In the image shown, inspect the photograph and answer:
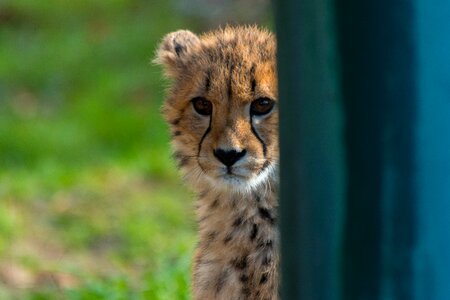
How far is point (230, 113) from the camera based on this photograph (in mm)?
3760

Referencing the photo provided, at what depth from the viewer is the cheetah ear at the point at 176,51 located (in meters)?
4.18

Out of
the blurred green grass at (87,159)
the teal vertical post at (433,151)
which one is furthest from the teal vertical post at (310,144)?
the blurred green grass at (87,159)

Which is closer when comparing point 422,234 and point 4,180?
point 422,234

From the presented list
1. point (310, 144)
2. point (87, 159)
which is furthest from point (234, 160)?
point (87, 159)

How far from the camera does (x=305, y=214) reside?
2.23 m

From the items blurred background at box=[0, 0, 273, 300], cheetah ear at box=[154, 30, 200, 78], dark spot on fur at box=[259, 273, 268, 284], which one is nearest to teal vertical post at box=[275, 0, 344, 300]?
dark spot on fur at box=[259, 273, 268, 284]

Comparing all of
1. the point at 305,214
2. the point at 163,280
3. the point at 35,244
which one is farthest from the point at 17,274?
the point at 305,214

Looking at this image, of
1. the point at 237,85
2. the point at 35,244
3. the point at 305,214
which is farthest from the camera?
the point at 35,244

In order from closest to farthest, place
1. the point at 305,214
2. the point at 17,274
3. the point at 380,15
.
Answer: the point at 380,15 → the point at 305,214 → the point at 17,274

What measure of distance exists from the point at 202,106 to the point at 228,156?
232 millimetres

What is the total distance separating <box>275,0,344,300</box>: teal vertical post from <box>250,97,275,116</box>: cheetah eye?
144cm

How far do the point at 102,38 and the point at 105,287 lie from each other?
560cm

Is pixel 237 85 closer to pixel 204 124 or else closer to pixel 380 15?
pixel 204 124

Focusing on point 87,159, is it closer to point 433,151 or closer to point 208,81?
point 208,81
